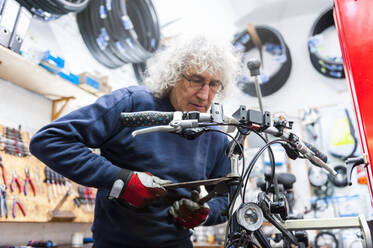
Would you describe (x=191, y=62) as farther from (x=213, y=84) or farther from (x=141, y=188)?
(x=141, y=188)

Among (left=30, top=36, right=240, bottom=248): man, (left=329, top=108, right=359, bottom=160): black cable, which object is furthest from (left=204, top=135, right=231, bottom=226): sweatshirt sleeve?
(left=329, top=108, right=359, bottom=160): black cable

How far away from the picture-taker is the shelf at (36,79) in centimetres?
162

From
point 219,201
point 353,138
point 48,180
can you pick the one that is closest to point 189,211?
point 219,201

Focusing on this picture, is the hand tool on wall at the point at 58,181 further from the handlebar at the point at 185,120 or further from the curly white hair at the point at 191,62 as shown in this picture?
the handlebar at the point at 185,120

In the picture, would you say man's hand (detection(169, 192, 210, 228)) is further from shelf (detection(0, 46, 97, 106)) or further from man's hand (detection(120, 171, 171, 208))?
shelf (detection(0, 46, 97, 106))

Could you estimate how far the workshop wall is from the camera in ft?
6.29

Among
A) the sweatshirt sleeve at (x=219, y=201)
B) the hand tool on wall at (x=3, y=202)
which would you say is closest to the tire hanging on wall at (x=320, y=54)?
the sweatshirt sleeve at (x=219, y=201)

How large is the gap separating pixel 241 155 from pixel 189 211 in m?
0.31

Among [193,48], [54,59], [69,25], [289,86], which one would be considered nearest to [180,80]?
[193,48]

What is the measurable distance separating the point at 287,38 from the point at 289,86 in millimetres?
689

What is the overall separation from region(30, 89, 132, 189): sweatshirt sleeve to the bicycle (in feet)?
0.83

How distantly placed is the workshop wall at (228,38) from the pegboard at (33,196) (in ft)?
0.48

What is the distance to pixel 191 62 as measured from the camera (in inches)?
52.4

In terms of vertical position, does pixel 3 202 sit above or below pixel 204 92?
below
